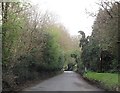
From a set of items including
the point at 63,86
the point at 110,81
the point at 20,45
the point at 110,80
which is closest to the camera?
the point at 20,45

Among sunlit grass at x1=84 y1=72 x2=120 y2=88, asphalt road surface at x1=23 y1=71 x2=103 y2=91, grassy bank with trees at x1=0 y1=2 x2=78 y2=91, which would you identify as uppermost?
grassy bank with trees at x1=0 y1=2 x2=78 y2=91

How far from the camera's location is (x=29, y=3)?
22188 mm

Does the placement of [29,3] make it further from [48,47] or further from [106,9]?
[48,47]

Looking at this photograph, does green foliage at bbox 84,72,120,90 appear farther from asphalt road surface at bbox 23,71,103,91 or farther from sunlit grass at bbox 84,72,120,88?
asphalt road surface at bbox 23,71,103,91

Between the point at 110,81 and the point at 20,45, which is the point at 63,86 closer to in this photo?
the point at 110,81

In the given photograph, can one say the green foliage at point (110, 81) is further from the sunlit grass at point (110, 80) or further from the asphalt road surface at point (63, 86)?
the asphalt road surface at point (63, 86)

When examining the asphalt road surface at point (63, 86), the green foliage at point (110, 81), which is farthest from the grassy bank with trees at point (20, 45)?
the green foliage at point (110, 81)

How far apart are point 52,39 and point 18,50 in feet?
76.3

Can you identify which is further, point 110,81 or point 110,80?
point 110,80

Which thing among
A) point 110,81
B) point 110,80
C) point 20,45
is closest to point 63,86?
point 110,80

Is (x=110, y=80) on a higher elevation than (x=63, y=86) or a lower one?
higher

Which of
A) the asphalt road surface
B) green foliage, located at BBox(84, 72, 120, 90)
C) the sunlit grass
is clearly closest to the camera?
green foliage, located at BBox(84, 72, 120, 90)

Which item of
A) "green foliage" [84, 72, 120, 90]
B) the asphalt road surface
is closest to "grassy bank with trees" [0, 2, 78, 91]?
the asphalt road surface

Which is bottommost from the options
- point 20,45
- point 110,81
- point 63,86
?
point 63,86
